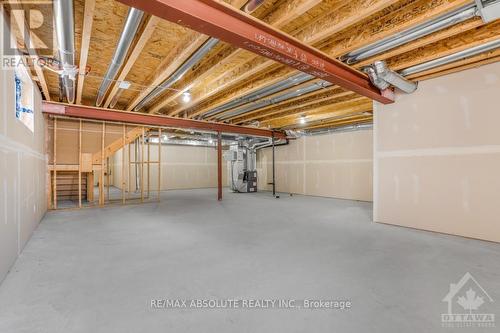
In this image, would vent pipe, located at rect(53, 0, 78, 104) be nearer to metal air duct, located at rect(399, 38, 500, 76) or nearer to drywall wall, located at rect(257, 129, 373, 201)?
metal air duct, located at rect(399, 38, 500, 76)

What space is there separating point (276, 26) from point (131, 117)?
4.57m

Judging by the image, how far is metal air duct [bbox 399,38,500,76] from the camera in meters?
2.62

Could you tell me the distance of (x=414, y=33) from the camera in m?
2.43

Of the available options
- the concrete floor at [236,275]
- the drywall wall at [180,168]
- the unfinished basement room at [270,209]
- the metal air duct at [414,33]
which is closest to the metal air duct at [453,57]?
the unfinished basement room at [270,209]

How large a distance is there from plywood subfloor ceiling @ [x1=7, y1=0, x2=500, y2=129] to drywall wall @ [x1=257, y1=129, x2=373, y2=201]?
9.17 ft

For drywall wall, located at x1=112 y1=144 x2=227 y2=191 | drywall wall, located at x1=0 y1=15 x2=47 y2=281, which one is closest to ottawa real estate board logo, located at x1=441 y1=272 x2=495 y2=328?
drywall wall, located at x1=0 y1=15 x2=47 y2=281

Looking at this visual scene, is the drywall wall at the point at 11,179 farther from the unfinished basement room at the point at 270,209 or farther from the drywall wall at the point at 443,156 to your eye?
the drywall wall at the point at 443,156

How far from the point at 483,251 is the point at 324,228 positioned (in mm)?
1802

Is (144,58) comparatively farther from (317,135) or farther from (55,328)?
(317,135)

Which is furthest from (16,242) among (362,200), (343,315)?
(362,200)

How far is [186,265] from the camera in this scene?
236cm

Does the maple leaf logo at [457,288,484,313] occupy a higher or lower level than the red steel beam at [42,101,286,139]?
lower

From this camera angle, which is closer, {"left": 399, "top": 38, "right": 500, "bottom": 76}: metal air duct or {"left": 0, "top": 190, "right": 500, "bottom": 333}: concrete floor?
{"left": 0, "top": 190, "right": 500, "bottom": 333}: concrete floor

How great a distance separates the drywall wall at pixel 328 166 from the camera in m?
7.16
